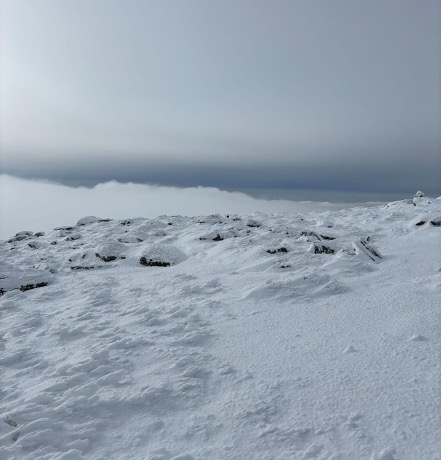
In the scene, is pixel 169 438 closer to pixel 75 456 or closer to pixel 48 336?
pixel 75 456

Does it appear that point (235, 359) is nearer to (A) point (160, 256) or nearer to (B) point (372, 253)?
(B) point (372, 253)

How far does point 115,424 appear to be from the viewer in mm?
3633

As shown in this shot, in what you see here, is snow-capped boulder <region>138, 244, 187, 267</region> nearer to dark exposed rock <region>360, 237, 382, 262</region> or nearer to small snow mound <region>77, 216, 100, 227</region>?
dark exposed rock <region>360, 237, 382, 262</region>

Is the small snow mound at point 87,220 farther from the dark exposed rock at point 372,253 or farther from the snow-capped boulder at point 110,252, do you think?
the dark exposed rock at point 372,253

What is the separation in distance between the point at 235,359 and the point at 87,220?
733 inches

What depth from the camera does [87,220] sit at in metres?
21.2

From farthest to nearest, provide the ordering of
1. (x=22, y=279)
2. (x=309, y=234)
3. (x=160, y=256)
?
1. (x=309, y=234)
2. (x=160, y=256)
3. (x=22, y=279)

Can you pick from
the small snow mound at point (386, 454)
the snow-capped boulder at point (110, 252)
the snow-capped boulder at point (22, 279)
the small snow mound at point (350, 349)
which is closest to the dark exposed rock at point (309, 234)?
the snow-capped boulder at point (110, 252)

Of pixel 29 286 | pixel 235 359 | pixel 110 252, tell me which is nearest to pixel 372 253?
pixel 235 359

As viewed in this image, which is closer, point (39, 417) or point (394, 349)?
point (39, 417)

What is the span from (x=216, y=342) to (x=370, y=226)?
1018cm

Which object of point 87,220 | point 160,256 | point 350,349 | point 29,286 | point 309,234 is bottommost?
point 29,286

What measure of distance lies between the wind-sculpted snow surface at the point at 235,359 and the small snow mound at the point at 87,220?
11361 millimetres

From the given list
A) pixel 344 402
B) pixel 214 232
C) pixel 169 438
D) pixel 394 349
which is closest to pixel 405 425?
pixel 344 402
